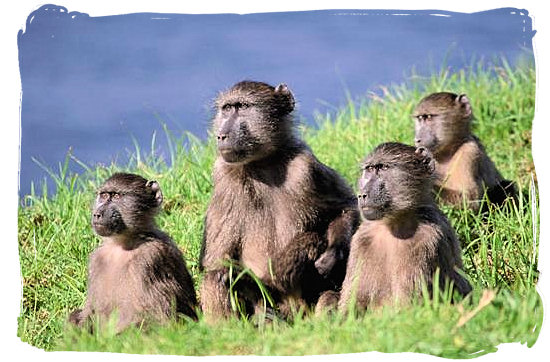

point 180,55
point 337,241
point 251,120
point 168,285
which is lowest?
point 168,285

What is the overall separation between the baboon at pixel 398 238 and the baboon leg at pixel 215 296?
68 cm

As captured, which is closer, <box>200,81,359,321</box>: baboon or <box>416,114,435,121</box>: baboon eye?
<box>200,81,359,321</box>: baboon

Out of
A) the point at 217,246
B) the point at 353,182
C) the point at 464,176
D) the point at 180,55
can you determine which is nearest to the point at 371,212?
the point at 217,246

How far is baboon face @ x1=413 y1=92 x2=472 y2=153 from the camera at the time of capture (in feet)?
27.4

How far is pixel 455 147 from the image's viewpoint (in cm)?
845

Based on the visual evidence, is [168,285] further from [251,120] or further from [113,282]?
[251,120]

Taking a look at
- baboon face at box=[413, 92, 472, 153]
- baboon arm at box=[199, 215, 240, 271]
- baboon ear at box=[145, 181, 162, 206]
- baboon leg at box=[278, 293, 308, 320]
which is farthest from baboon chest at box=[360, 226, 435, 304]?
baboon face at box=[413, 92, 472, 153]

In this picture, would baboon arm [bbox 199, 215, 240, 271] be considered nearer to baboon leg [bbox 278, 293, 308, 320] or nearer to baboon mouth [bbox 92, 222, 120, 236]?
baboon leg [bbox 278, 293, 308, 320]

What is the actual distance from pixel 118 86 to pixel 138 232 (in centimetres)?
82

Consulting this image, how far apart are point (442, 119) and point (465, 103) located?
22 centimetres

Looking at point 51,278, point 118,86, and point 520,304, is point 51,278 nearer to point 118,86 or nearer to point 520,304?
point 118,86

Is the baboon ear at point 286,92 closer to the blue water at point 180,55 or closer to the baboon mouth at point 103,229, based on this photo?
the blue water at point 180,55

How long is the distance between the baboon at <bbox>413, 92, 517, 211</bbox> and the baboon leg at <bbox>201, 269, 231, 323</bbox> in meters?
2.73

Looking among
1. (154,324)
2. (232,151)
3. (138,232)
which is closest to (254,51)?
(232,151)
